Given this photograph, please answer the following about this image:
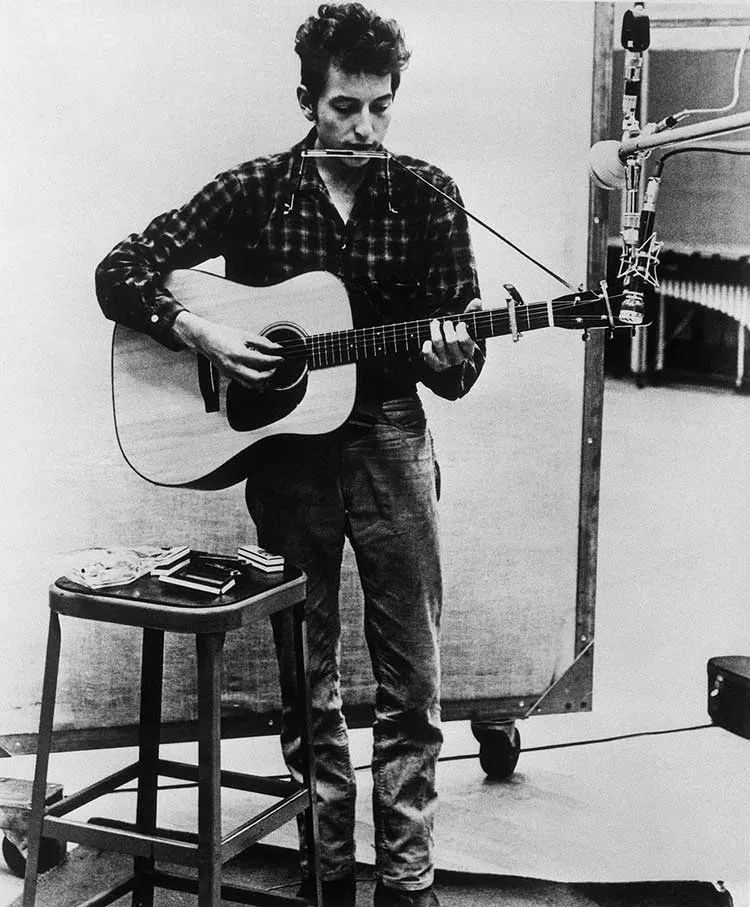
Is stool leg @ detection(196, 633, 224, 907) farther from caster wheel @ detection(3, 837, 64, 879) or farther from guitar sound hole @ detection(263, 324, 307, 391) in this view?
caster wheel @ detection(3, 837, 64, 879)

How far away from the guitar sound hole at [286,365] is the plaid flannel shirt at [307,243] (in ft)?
0.47

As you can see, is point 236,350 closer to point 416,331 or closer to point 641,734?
point 416,331

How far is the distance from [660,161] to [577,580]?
1054 millimetres

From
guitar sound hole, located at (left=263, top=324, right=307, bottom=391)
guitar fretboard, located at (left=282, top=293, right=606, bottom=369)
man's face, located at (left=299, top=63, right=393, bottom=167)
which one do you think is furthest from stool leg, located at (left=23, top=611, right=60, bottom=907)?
man's face, located at (left=299, top=63, right=393, bottom=167)

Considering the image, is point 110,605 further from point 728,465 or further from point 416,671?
point 728,465

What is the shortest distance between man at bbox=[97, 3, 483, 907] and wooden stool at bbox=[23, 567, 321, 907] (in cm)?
23

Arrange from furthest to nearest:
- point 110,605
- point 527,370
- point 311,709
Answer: point 527,370, point 311,709, point 110,605

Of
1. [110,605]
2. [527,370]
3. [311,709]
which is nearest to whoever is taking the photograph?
[110,605]

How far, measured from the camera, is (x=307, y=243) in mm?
2504

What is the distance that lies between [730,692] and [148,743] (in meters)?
1.46

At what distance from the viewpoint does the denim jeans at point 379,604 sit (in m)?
2.54

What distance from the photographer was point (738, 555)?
9.07ft

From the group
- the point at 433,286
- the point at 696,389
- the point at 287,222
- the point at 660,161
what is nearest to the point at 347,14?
the point at 287,222

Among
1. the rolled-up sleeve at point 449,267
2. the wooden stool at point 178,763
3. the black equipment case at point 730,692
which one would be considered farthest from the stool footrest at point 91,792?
the black equipment case at point 730,692
